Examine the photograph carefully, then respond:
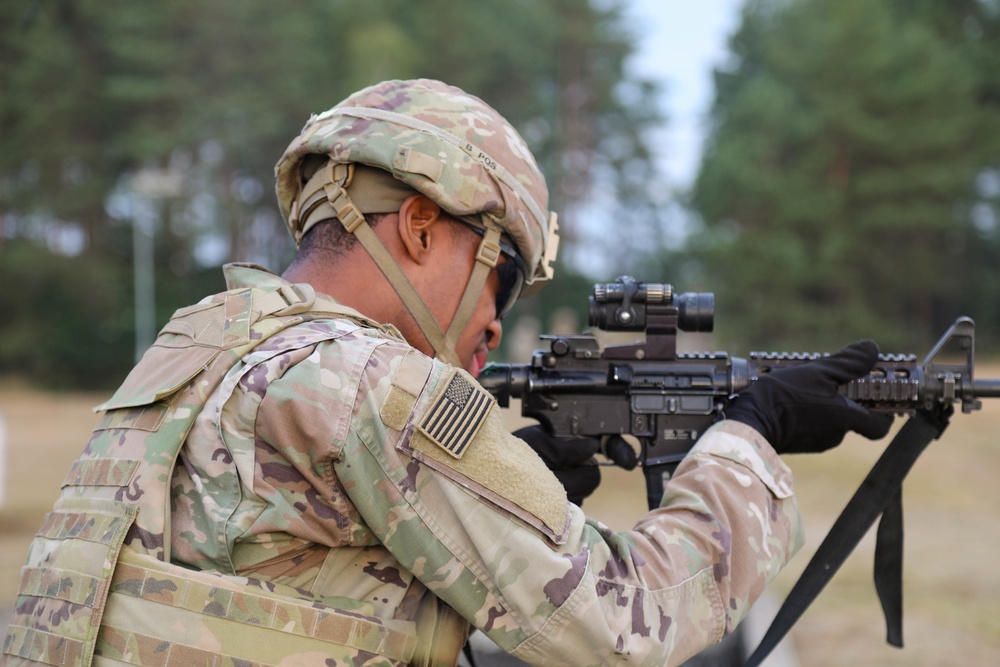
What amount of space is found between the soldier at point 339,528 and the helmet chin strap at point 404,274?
0.40 ft

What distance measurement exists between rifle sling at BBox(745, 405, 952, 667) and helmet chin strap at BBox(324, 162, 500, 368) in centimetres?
152

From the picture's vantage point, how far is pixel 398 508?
76.3 inches

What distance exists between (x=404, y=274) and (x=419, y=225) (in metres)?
0.13

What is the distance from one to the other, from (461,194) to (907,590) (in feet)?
22.1

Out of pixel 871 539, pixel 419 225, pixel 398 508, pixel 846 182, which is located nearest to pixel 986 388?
pixel 419 225

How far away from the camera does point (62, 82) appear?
32.2 metres

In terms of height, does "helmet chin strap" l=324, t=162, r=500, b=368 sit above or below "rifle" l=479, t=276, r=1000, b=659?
above

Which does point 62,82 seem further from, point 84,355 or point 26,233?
point 84,355

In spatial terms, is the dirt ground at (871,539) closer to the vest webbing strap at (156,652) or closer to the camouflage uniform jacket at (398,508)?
the camouflage uniform jacket at (398,508)

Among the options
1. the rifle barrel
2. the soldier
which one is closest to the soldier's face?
the soldier

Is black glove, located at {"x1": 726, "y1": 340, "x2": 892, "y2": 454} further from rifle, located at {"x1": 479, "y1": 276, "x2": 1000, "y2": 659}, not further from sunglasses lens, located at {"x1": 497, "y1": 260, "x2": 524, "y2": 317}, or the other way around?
sunglasses lens, located at {"x1": 497, "y1": 260, "x2": 524, "y2": 317}

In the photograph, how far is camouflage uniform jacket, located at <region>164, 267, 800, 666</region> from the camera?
6.34 ft

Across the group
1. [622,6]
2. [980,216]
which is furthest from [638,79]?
[980,216]

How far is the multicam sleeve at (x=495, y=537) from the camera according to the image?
6.34ft
